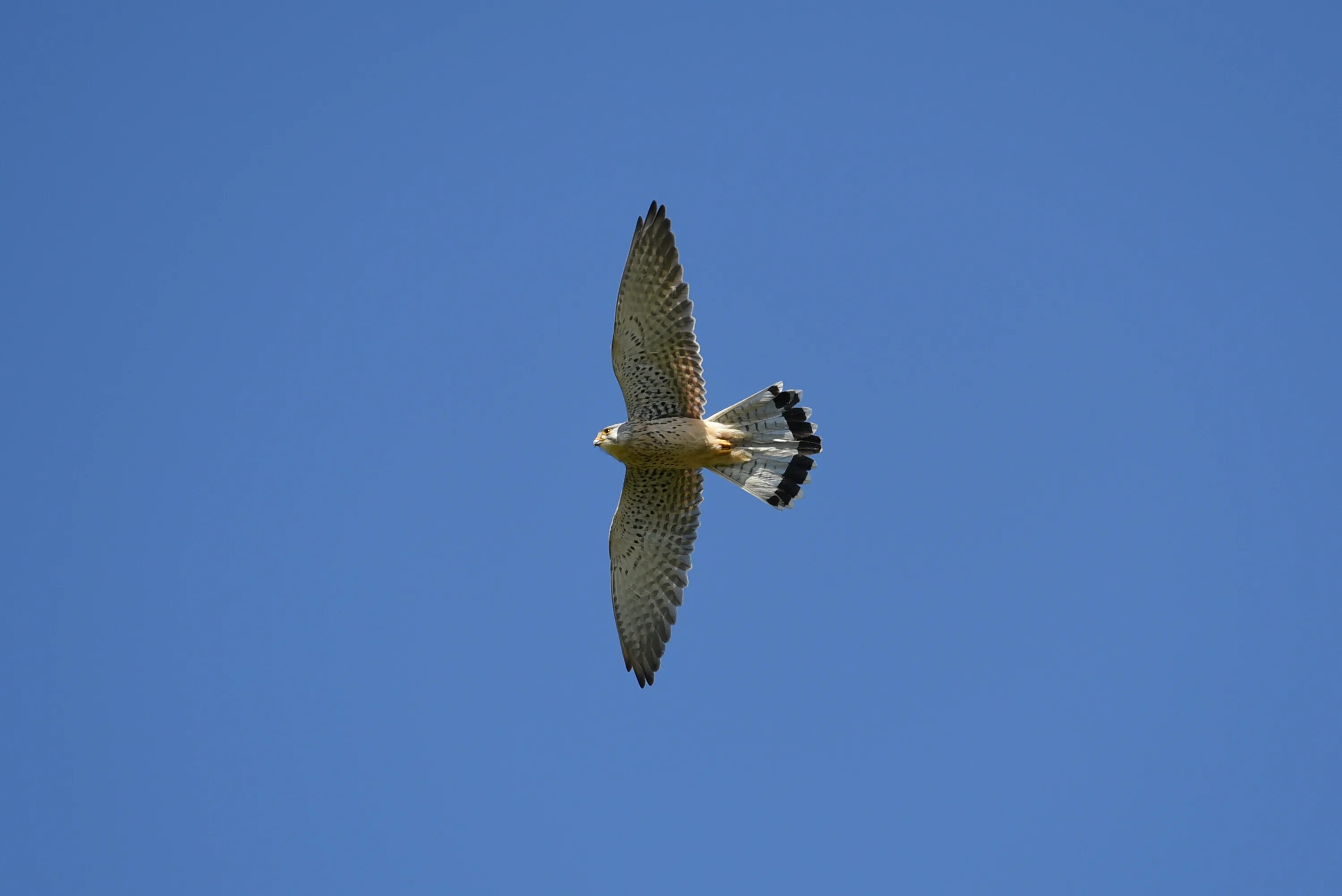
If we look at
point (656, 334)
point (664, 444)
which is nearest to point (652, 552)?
point (664, 444)

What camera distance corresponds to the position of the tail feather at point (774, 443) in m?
10.4

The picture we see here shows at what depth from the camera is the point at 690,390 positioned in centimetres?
1026

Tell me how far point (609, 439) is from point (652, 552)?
117 cm

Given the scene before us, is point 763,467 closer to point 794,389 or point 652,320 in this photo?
point 794,389

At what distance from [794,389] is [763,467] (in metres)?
0.71

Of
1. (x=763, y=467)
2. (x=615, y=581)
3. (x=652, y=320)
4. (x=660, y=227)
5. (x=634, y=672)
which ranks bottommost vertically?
(x=634, y=672)

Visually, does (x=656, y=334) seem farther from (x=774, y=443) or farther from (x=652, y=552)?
(x=652, y=552)

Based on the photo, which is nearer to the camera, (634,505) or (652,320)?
(652,320)

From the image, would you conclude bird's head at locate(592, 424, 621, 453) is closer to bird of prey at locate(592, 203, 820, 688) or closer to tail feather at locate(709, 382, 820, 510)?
bird of prey at locate(592, 203, 820, 688)

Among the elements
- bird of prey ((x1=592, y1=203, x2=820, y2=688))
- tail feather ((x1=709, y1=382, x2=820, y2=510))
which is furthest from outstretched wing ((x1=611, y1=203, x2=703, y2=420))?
tail feather ((x1=709, y1=382, x2=820, y2=510))

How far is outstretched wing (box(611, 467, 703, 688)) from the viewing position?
10.8m

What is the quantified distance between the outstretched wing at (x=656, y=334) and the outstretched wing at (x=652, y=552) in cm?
68

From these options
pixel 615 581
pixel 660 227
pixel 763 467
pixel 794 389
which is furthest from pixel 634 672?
pixel 660 227

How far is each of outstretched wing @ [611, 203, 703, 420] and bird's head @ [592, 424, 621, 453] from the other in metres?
0.24
